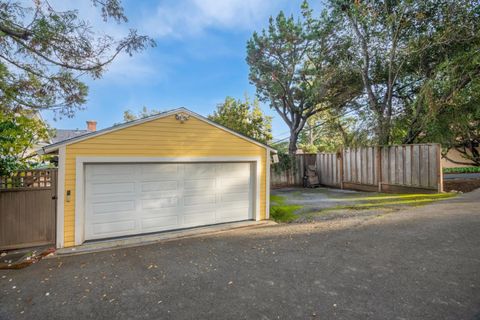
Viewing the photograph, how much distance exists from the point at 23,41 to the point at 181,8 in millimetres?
5190

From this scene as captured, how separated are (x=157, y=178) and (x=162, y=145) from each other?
86cm

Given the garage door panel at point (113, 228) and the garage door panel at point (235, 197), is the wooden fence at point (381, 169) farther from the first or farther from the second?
the garage door panel at point (113, 228)

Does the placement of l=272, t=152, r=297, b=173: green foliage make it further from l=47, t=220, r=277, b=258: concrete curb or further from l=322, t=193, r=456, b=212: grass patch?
l=47, t=220, r=277, b=258: concrete curb

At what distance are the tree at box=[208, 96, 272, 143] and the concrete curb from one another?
12183mm

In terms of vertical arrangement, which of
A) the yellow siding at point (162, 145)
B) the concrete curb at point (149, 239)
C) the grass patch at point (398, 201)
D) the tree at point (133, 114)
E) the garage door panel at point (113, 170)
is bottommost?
the concrete curb at point (149, 239)

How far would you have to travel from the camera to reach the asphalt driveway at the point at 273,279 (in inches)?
115

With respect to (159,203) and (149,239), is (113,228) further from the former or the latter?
(159,203)

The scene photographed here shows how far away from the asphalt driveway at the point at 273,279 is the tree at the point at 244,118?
1402cm

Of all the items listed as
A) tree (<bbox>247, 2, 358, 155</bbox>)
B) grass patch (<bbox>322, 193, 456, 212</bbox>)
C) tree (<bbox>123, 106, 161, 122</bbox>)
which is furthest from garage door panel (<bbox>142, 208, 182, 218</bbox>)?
tree (<bbox>123, 106, 161, 122</bbox>)

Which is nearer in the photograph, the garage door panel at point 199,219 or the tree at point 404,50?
the garage door panel at point 199,219

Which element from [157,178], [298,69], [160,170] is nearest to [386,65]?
[298,69]

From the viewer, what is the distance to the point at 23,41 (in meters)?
5.52

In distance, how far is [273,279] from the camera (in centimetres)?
368

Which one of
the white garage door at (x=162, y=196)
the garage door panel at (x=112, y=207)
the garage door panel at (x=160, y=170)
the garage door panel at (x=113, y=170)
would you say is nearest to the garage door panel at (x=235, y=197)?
the white garage door at (x=162, y=196)
